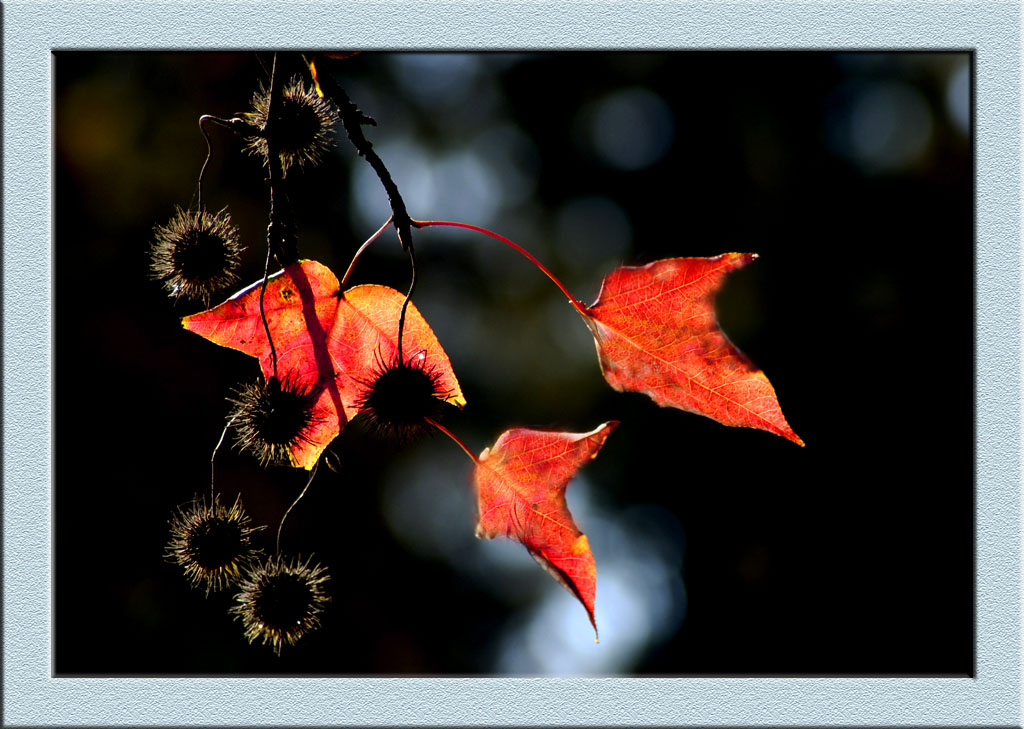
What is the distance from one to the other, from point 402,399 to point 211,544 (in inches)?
14.9

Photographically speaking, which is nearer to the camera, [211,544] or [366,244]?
[366,244]

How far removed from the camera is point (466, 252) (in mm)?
4266

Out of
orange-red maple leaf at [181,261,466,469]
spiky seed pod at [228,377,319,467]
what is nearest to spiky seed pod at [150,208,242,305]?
orange-red maple leaf at [181,261,466,469]

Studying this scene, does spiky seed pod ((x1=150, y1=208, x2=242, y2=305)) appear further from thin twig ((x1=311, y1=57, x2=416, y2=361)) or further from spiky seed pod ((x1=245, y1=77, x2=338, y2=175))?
thin twig ((x1=311, y1=57, x2=416, y2=361))

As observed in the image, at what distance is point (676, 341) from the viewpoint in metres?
1.19

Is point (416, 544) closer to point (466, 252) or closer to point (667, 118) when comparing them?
point (466, 252)

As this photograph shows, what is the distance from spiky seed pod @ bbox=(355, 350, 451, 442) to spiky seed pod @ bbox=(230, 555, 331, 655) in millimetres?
269

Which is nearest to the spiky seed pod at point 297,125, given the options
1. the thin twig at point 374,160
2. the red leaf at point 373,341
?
the thin twig at point 374,160

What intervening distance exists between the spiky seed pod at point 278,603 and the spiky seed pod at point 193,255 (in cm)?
43

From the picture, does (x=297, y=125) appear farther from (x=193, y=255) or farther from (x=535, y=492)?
(x=535, y=492)

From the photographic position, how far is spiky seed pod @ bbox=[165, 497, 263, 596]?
1.26 m

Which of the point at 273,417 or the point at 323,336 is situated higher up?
the point at 323,336

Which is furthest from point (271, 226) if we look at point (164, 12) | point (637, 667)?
point (637, 667)

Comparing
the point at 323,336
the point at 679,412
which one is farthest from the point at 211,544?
the point at 679,412
